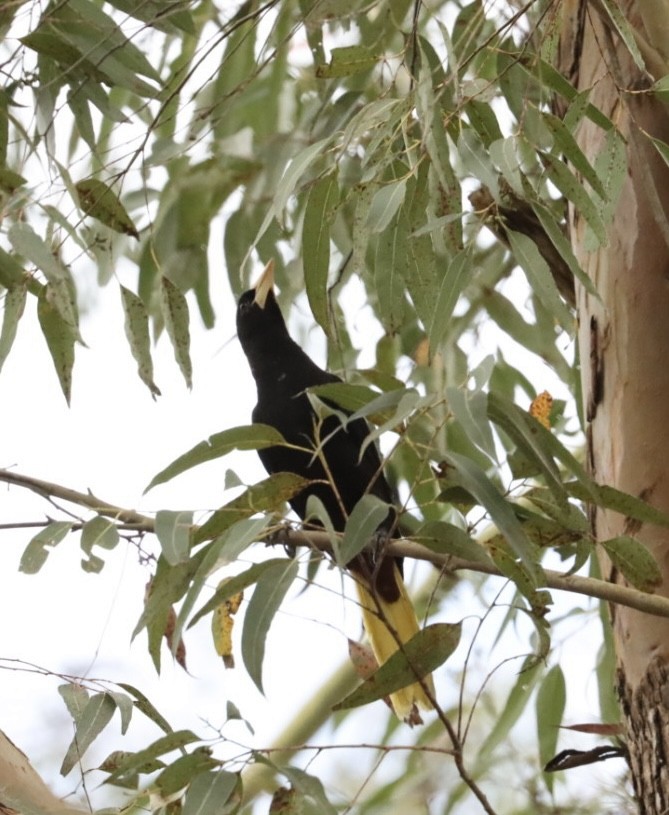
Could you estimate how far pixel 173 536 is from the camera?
1.17 metres

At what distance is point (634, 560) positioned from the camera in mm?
1350

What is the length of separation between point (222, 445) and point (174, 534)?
14 centimetres

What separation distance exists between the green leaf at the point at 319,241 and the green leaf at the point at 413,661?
1.38 ft

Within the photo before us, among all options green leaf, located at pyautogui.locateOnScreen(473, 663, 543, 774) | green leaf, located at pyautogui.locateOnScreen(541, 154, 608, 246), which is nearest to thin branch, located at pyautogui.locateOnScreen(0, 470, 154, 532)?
green leaf, located at pyautogui.locateOnScreen(541, 154, 608, 246)

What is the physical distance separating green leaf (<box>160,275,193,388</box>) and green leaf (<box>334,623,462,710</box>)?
0.56 m

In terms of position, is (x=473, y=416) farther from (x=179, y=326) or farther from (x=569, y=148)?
(x=179, y=326)

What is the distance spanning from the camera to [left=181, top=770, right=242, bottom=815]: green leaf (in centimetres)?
120

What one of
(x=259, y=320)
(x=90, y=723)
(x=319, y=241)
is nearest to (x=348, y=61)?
(x=319, y=241)

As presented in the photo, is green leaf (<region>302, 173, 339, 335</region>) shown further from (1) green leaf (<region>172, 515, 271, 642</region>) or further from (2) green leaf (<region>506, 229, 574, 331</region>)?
(1) green leaf (<region>172, 515, 271, 642</region>)

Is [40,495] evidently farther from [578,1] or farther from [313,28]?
[578,1]

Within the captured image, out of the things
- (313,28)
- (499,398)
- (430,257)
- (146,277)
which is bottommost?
(499,398)

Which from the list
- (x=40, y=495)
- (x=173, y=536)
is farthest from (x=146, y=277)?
(x=173, y=536)

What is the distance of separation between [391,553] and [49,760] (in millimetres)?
2411

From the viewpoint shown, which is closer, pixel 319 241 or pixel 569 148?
pixel 569 148
